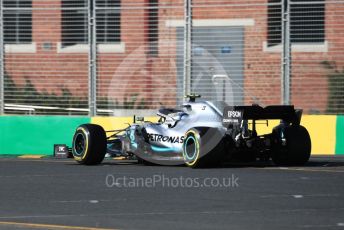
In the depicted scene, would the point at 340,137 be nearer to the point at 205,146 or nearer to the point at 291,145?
the point at 291,145

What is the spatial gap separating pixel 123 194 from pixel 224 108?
4564 millimetres

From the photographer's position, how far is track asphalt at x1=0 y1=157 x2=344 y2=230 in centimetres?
1005

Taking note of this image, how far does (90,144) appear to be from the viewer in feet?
57.7

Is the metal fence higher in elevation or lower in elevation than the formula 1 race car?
higher

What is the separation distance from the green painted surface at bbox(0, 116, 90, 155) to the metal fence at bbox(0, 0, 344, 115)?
982mm

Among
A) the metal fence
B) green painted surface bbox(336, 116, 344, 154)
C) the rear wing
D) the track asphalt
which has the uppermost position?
the metal fence

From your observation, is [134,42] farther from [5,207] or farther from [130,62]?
[5,207]

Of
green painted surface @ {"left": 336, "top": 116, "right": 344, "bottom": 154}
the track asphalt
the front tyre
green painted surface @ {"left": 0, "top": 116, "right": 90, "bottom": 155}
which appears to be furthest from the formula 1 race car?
green painted surface @ {"left": 0, "top": 116, "right": 90, "bottom": 155}

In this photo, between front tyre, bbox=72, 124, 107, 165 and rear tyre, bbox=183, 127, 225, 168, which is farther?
front tyre, bbox=72, 124, 107, 165

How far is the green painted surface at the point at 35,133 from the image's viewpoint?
75.3ft

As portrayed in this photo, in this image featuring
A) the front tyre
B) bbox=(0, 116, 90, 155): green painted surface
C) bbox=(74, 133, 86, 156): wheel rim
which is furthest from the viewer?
bbox=(0, 116, 90, 155): green painted surface

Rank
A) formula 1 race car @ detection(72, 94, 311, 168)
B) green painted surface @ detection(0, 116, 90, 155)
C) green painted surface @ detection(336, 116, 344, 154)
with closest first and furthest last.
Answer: formula 1 race car @ detection(72, 94, 311, 168), green painted surface @ detection(336, 116, 344, 154), green painted surface @ detection(0, 116, 90, 155)

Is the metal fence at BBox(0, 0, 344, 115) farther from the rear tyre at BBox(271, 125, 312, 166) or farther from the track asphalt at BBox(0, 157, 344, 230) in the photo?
the track asphalt at BBox(0, 157, 344, 230)

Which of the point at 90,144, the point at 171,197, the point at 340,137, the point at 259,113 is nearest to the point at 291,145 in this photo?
the point at 259,113
